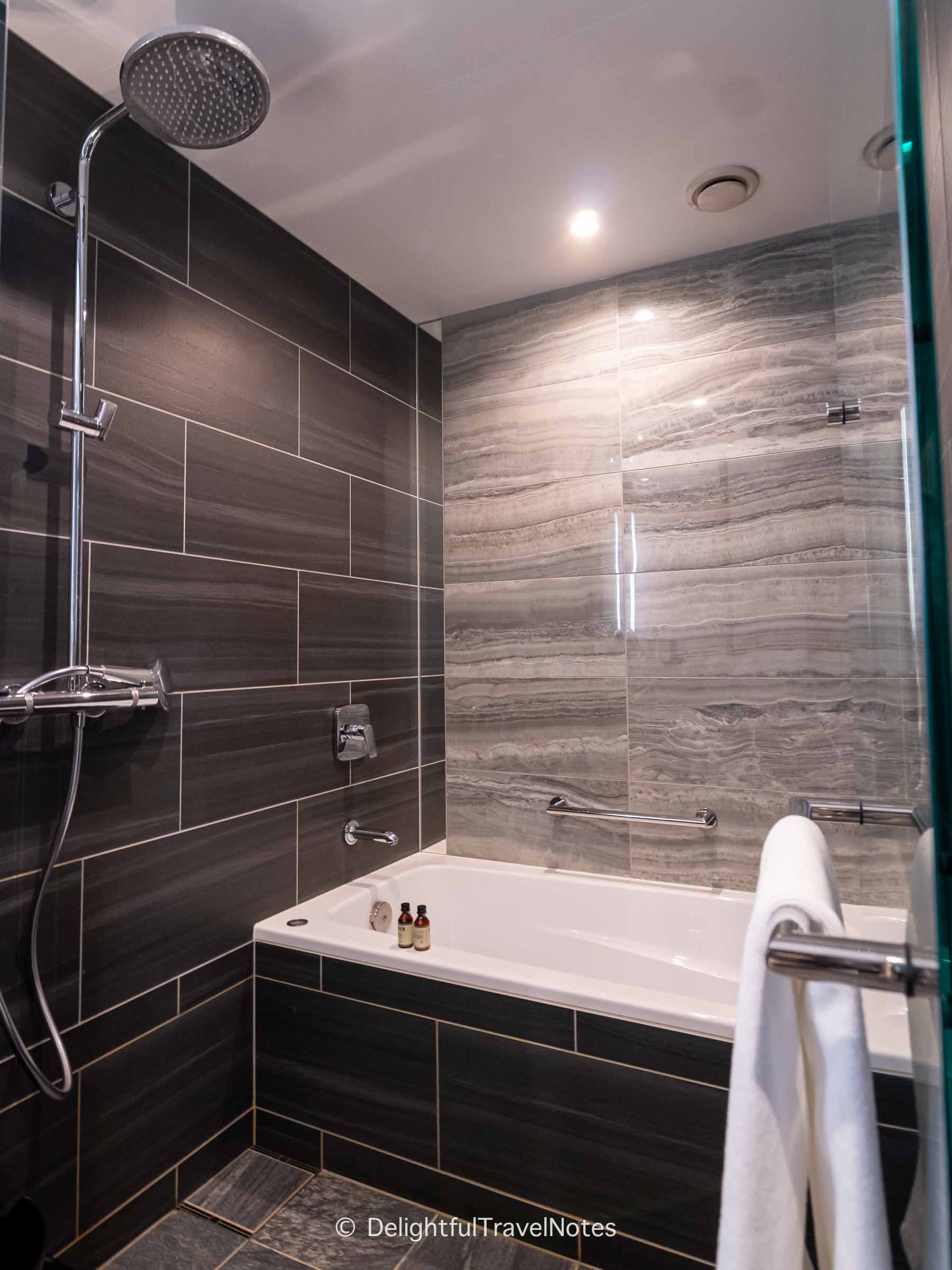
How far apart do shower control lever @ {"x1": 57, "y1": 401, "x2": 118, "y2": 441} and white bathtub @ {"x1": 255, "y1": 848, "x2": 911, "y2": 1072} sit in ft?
4.25

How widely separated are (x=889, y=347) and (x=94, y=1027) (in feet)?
6.00

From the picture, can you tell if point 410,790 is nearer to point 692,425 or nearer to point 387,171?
point 692,425

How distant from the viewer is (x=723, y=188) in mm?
1998

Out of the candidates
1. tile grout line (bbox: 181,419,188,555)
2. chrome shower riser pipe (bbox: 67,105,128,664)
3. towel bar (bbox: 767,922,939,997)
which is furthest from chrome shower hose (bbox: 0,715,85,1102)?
towel bar (bbox: 767,922,939,997)

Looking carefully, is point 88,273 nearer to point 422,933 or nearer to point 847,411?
point 847,411

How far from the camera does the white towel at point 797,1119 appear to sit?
493 millimetres

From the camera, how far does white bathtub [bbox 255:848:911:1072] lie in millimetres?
1614

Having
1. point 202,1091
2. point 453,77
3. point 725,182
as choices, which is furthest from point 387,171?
point 202,1091

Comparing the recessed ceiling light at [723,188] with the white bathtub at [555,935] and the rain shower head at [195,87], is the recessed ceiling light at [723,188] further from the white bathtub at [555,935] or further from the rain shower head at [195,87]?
the white bathtub at [555,935]

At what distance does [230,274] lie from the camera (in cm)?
199

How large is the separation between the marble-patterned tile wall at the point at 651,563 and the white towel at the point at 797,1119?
1.77 metres

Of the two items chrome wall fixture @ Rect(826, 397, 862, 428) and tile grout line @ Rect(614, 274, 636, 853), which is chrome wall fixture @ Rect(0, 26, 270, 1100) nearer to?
chrome wall fixture @ Rect(826, 397, 862, 428)

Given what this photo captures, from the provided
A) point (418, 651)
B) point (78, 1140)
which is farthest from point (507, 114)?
point (78, 1140)

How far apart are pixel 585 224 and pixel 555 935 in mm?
2228
